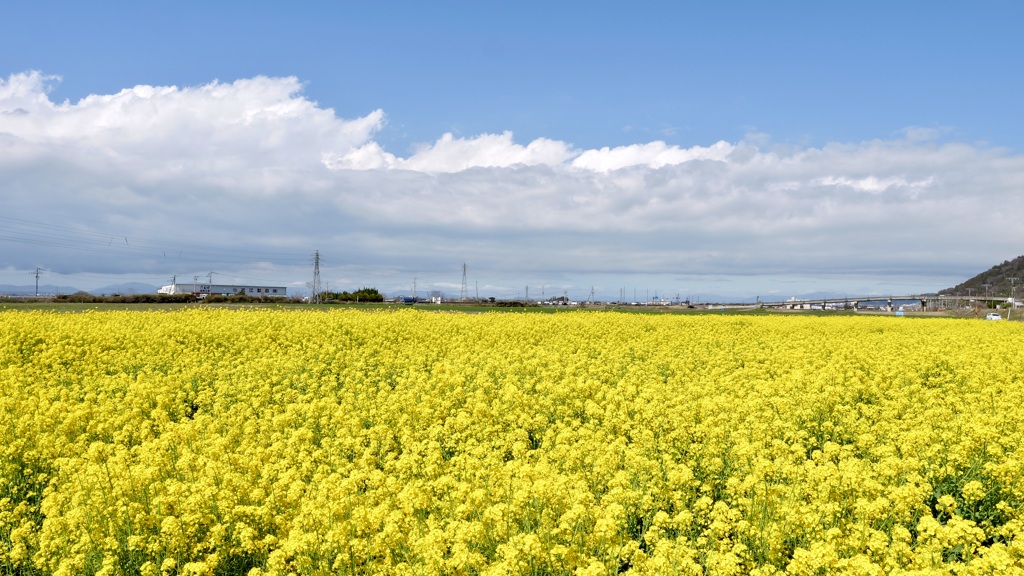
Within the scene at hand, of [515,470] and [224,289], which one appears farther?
[224,289]

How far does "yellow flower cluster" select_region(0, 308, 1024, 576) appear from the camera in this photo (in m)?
5.39

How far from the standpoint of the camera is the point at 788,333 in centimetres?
2781

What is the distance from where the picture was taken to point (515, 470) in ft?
22.5

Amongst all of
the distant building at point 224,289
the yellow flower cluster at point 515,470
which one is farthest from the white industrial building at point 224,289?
the yellow flower cluster at point 515,470

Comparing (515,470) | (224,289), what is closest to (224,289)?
(224,289)

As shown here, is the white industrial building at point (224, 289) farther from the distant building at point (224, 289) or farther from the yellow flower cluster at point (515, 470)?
the yellow flower cluster at point (515, 470)

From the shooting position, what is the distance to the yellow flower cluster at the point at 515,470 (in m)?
5.39

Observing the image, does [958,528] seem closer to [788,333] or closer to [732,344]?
[732,344]

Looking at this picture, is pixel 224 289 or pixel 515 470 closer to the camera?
pixel 515 470

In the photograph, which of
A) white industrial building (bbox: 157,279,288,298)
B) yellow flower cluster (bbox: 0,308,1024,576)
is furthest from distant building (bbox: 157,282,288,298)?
yellow flower cluster (bbox: 0,308,1024,576)

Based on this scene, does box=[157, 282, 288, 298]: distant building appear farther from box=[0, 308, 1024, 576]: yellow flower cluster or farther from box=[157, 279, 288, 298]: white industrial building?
box=[0, 308, 1024, 576]: yellow flower cluster

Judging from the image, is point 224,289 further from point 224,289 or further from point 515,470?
point 515,470

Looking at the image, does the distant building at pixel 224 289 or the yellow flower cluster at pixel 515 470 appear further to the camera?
the distant building at pixel 224 289

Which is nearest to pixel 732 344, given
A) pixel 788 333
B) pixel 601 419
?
pixel 788 333
